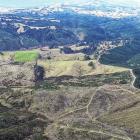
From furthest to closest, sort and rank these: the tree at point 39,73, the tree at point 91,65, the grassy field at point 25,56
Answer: the grassy field at point 25,56
the tree at point 91,65
the tree at point 39,73

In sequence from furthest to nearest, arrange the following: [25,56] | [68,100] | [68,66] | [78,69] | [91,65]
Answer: [25,56] < [68,66] < [91,65] < [78,69] < [68,100]

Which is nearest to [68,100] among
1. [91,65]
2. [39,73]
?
[39,73]

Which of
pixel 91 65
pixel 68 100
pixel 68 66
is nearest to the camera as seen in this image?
pixel 68 100

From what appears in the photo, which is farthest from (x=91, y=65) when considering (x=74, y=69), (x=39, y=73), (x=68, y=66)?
(x=39, y=73)

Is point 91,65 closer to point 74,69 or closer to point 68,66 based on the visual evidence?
point 74,69

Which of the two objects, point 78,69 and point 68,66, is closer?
point 78,69

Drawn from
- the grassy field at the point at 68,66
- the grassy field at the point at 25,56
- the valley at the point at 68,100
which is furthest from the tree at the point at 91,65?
the grassy field at the point at 25,56

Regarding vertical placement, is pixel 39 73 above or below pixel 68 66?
below

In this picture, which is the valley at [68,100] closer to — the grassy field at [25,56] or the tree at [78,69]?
the tree at [78,69]

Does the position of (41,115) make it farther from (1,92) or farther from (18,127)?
(1,92)

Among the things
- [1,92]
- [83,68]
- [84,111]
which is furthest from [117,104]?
[83,68]

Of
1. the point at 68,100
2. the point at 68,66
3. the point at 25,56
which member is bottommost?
the point at 25,56
